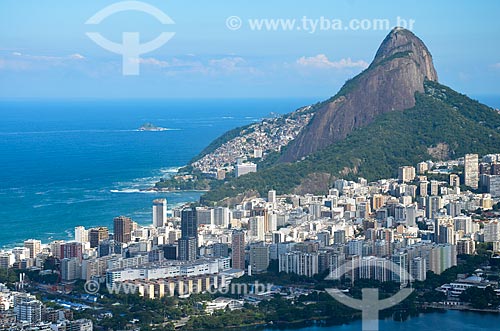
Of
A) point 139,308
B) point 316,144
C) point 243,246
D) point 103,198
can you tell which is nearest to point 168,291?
point 139,308

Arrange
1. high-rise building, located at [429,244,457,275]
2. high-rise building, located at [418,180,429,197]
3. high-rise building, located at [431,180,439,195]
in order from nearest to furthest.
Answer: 1. high-rise building, located at [429,244,457,275]
2. high-rise building, located at [418,180,429,197]
3. high-rise building, located at [431,180,439,195]

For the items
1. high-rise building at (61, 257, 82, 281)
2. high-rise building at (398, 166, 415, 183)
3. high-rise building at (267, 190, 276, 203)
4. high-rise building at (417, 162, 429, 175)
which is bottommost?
high-rise building at (61, 257, 82, 281)

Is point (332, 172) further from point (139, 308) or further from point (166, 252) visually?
point (139, 308)

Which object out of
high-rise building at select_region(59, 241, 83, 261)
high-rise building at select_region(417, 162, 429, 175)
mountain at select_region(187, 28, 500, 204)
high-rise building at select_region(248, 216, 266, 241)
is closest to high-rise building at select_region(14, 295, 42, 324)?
high-rise building at select_region(59, 241, 83, 261)

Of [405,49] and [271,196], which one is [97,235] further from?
[405,49]

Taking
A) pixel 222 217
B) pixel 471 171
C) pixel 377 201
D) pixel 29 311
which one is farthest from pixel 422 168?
pixel 29 311

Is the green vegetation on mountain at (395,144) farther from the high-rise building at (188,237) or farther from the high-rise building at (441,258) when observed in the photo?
the high-rise building at (441,258)

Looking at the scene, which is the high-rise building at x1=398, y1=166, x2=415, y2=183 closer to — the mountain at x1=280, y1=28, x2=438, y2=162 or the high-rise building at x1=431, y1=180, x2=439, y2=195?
the high-rise building at x1=431, y1=180, x2=439, y2=195

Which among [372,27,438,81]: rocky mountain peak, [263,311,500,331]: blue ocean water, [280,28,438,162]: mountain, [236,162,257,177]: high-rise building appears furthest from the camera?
[372,27,438,81]: rocky mountain peak
